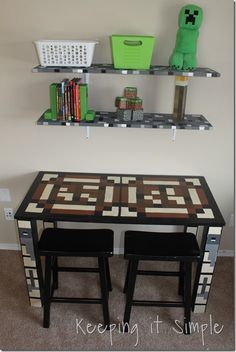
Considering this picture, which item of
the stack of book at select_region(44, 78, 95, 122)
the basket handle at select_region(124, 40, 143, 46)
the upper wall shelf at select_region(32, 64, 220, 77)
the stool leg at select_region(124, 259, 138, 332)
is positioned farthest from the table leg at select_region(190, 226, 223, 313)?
the basket handle at select_region(124, 40, 143, 46)

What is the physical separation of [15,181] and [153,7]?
151 centimetres

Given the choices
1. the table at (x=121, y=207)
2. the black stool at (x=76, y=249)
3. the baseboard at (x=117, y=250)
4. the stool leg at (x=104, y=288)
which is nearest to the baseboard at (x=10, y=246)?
the baseboard at (x=117, y=250)

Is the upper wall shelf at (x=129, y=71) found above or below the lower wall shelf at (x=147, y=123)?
above

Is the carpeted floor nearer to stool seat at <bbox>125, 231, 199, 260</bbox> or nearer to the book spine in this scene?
stool seat at <bbox>125, 231, 199, 260</bbox>

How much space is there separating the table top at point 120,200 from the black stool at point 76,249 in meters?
0.16

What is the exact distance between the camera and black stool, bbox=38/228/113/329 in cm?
185

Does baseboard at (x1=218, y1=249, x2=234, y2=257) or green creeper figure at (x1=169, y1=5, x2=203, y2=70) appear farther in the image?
baseboard at (x1=218, y1=249, x2=234, y2=257)

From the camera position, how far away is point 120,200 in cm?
204

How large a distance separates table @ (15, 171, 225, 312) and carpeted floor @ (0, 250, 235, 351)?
4.9 inches

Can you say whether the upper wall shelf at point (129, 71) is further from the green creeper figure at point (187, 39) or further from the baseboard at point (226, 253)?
the baseboard at point (226, 253)

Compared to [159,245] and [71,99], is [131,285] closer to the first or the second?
[159,245]

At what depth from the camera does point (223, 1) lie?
191cm

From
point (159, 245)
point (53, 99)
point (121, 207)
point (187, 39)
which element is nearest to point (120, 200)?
point (121, 207)

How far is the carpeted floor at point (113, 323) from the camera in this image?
1980mm
